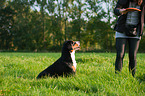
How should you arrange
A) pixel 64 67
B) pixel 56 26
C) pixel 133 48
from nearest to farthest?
pixel 133 48
pixel 64 67
pixel 56 26

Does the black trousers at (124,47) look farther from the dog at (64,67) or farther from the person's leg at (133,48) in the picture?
the dog at (64,67)

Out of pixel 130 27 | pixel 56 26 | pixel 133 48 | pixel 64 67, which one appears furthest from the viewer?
pixel 56 26

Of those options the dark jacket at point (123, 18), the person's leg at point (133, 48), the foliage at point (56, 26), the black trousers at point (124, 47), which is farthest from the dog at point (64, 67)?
the foliage at point (56, 26)

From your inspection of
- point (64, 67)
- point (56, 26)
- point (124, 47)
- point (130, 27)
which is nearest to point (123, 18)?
point (130, 27)

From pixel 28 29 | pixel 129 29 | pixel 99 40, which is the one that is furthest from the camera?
pixel 28 29

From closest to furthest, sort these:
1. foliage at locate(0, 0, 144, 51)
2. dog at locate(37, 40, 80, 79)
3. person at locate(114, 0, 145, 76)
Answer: person at locate(114, 0, 145, 76) < dog at locate(37, 40, 80, 79) < foliage at locate(0, 0, 144, 51)

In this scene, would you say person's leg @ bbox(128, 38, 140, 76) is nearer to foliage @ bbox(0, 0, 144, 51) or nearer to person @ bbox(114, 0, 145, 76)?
person @ bbox(114, 0, 145, 76)

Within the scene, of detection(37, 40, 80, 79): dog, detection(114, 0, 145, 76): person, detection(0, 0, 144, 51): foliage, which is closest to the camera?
detection(114, 0, 145, 76): person

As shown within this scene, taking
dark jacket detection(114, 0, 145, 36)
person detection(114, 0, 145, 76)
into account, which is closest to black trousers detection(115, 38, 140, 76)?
person detection(114, 0, 145, 76)

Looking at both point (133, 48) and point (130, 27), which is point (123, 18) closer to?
point (130, 27)

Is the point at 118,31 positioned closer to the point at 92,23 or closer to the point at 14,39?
the point at 92,23

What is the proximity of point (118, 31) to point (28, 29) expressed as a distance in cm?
2856

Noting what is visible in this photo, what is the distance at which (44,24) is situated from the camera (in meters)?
27.4

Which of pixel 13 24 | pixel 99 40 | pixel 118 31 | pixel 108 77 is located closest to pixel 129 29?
pixel 118 31
